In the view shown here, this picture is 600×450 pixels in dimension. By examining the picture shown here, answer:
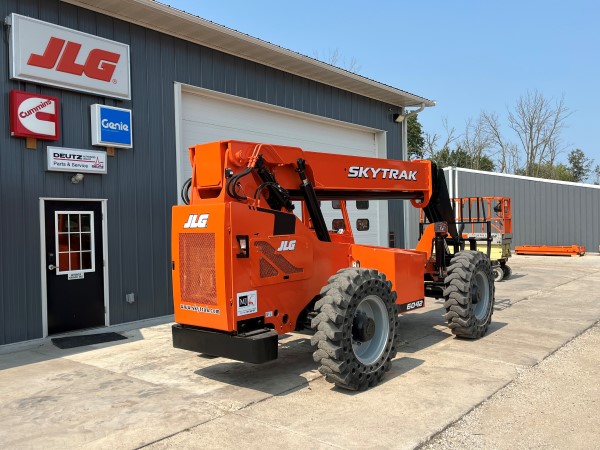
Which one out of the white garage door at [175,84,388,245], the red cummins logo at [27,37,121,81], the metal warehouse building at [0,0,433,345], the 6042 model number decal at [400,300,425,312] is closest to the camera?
the 6042 model number decal at [400,300,425,312]

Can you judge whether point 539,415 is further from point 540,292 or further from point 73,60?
point 540,292

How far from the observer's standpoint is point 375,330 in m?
5.87

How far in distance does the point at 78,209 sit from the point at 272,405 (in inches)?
202

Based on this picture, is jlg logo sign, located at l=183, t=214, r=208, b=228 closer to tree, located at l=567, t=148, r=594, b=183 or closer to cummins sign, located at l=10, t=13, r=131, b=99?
cummins sign, located at l=10, t=13, r=131, b=99

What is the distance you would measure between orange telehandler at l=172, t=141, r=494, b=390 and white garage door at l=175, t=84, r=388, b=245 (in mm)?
2164

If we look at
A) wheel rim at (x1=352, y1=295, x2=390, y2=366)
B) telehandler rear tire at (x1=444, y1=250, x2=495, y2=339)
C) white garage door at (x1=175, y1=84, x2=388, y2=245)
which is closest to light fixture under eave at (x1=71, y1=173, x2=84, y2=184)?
white garage door at (x1=175, y1=84, x2=388, y2=245)

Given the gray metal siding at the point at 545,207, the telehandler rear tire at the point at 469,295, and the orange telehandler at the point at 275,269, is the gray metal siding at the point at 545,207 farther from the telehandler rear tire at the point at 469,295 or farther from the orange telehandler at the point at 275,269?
the orange telehandler at the point at 275,269

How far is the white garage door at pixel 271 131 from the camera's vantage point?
10.1 meters

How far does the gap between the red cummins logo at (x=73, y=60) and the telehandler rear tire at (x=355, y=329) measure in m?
5.61

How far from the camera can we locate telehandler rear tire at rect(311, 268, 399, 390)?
512 cm

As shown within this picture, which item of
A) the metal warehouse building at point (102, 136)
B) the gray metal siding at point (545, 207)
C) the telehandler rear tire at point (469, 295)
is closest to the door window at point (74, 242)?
the metal warehouse building at point (102, 136)

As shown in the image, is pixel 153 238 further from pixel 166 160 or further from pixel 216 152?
pixel 216 152

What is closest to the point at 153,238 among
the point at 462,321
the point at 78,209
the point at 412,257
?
the point at 78,209

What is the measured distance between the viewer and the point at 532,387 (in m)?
5.39
